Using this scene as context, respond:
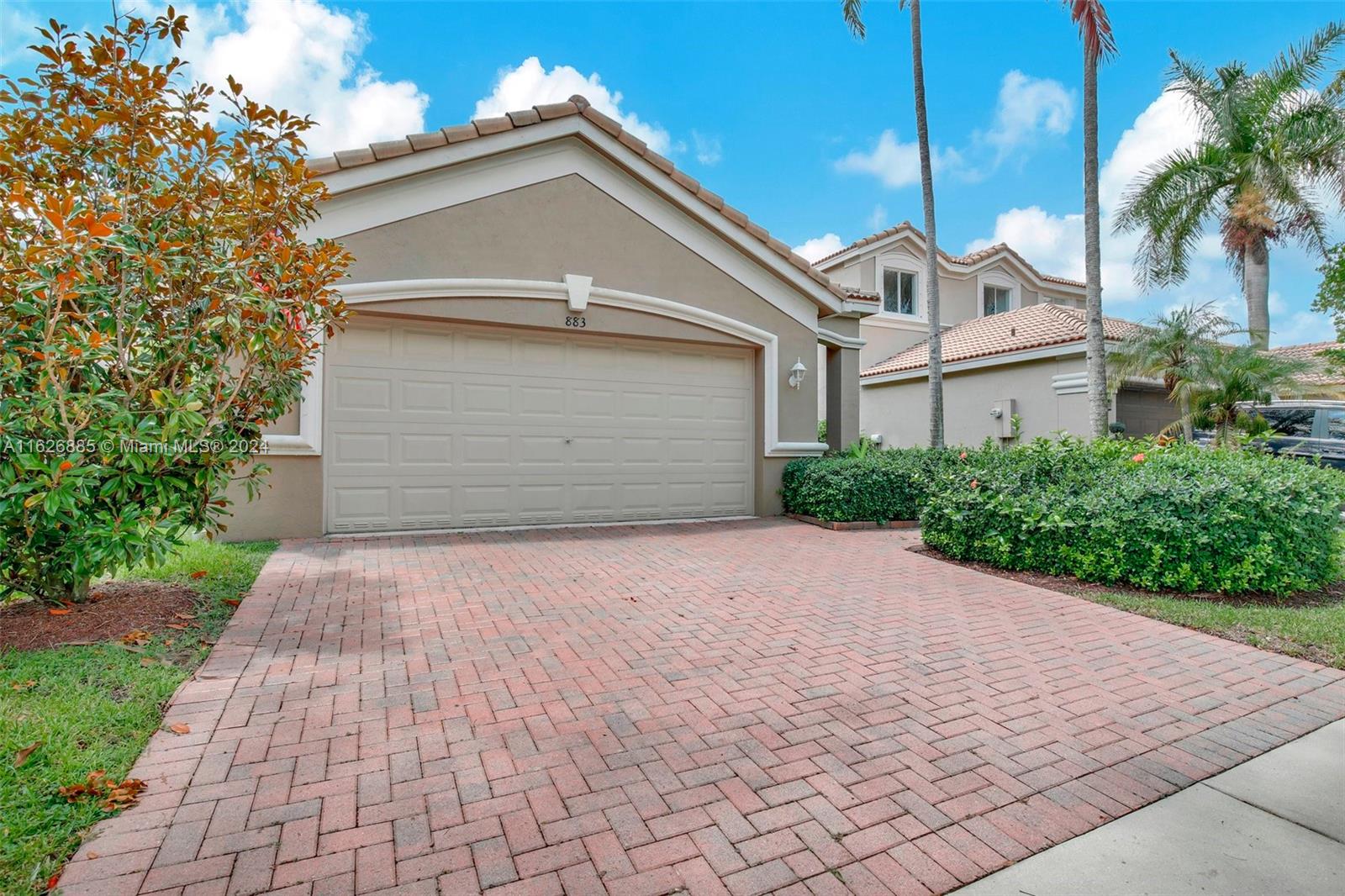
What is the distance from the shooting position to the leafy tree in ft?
12.9

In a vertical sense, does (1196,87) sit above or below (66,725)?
above

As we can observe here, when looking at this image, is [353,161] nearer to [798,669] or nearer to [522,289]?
[522,289]

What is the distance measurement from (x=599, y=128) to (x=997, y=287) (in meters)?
17.3

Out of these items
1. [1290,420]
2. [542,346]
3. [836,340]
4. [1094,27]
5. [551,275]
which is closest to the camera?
[551,275]

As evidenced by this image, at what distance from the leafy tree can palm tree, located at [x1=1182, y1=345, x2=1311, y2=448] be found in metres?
15.3

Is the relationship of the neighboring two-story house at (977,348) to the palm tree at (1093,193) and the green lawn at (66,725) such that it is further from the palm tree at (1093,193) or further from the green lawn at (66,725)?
the green lawn at (66,725)

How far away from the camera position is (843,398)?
12.1 m

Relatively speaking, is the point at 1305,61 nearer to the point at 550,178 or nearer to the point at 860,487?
the point at 860,487

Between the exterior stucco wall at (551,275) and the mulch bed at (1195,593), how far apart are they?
4.58 meters

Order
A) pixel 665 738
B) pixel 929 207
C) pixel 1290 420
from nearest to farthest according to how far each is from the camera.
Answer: pixel 665 738
pixel 1290 420
pixel 929 207

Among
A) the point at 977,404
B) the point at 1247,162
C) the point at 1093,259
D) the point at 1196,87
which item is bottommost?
the point at 977,404

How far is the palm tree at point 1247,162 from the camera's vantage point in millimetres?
16156

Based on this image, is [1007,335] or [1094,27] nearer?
[1094,27]

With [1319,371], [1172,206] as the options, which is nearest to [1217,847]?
[1319,371]
